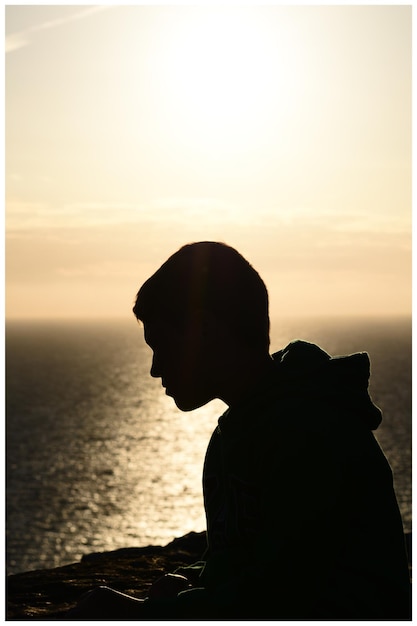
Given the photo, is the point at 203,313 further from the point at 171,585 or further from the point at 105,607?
the point at 171,585

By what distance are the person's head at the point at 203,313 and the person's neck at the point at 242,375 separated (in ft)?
0.07

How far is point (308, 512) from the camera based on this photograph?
264 centimetres

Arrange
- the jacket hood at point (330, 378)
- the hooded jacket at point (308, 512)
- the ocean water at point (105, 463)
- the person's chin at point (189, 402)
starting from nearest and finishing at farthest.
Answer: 1. the hooded jacket at point (308, 512)
2. the jacket hood at point (330, 378)
3. the person's chin at point (189, 402)
4. the ocean water at point (105, 463)

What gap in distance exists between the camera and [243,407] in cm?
296

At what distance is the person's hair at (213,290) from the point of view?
9.71 ft

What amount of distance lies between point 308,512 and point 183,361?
0.74 meters

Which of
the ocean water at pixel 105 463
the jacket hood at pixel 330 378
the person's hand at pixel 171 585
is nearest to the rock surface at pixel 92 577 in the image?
the person's hand at pixel 171 585

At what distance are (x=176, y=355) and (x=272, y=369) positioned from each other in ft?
1.12

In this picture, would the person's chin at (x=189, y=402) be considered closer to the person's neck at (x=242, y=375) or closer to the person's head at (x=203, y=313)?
the person's head at (x=203, y=313)

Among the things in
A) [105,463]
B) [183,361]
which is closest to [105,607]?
A: [183,361]

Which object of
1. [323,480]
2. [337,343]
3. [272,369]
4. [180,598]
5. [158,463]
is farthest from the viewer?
[337,343]

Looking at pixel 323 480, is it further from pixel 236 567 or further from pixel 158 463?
pixel 158 463

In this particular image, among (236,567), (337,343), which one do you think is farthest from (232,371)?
(337,343)

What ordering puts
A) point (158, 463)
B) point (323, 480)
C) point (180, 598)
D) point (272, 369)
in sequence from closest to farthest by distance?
point (323, 480)
point (180, 598)
point (272, 369)
point (158, 463)
